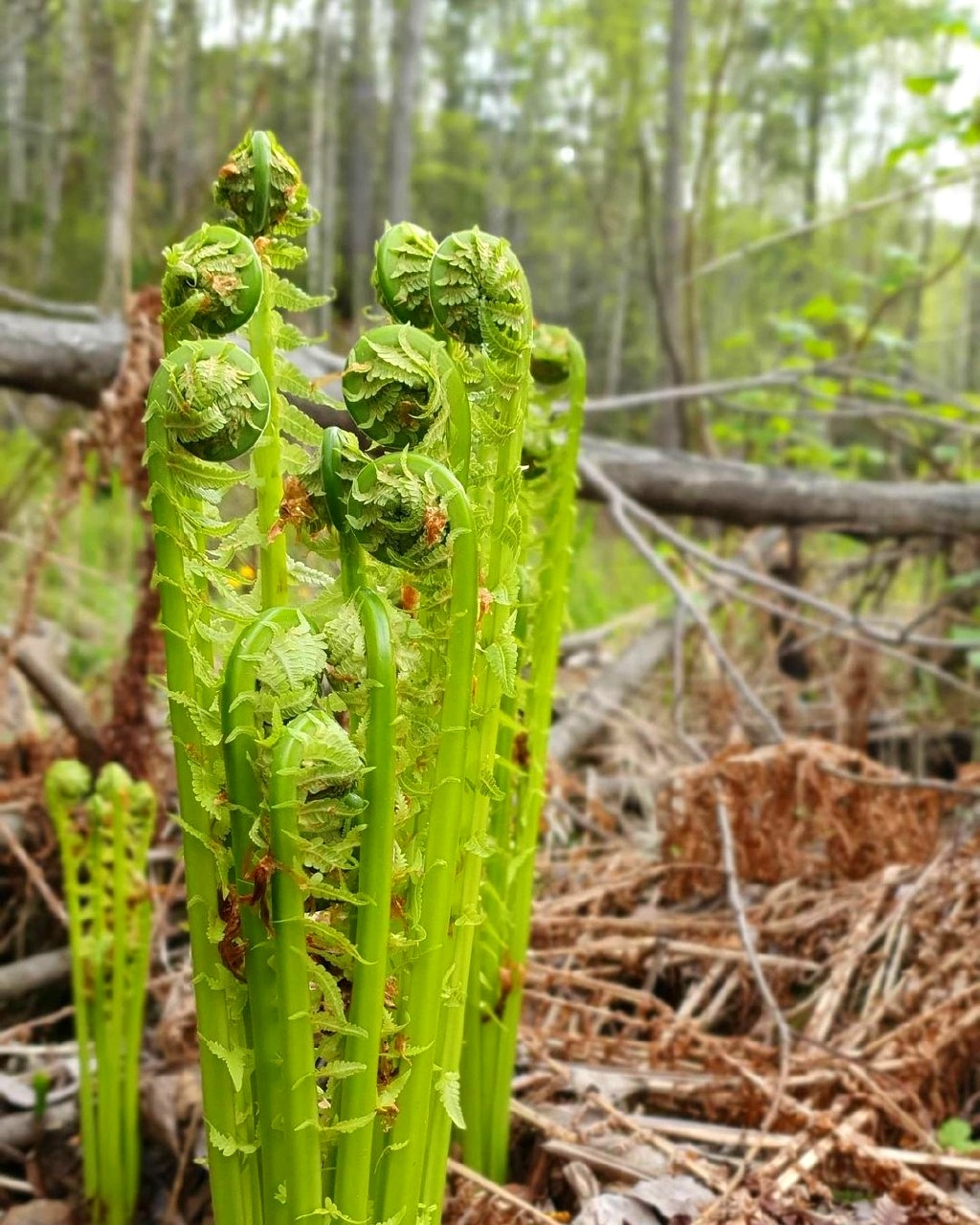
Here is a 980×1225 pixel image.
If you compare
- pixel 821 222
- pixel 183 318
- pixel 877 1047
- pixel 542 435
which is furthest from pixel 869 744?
pixel 183 318

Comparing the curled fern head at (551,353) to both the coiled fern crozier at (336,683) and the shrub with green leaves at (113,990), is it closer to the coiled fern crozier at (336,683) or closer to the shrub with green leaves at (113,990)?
the coiled fern crozier at (336,683)

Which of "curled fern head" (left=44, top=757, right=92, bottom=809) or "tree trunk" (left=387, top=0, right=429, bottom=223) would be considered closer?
"curled fern head" (left=44, top=757, right=92, bottom=809)

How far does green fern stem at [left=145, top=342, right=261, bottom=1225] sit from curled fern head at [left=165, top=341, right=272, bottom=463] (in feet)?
0.09

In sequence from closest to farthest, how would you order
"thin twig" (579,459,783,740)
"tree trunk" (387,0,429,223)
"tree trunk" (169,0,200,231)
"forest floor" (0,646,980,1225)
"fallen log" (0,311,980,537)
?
"forest floor" (0,646,980,1225) < "thin twig" (579,459,783,740) < "fallen log" (0,311,980,537) < "tree trunk" (387,0,429,223) < "tree trunk" (169,0,200,231)

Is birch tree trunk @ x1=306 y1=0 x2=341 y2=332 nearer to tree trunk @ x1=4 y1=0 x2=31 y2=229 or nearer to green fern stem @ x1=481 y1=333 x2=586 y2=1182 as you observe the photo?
tree trunk @ x1=4 y1=0 x2=31 y2=229

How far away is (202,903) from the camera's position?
80cm

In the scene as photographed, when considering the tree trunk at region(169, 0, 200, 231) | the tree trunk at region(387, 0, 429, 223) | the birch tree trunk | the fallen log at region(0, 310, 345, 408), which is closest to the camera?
the fallen log at region(0, 310, 345, 408)

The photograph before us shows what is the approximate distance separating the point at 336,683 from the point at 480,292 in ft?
1.02

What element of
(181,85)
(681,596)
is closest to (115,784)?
(681,596)

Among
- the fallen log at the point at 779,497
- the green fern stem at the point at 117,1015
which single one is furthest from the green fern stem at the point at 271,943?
the fallen log at the point at 779,497

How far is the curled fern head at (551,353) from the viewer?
45.8 inches

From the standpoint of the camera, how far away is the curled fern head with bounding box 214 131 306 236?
2.77ft

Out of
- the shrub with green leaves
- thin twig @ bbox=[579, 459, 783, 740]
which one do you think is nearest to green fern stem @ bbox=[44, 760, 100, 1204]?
the shrub with green leaves

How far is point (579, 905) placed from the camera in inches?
79.4
